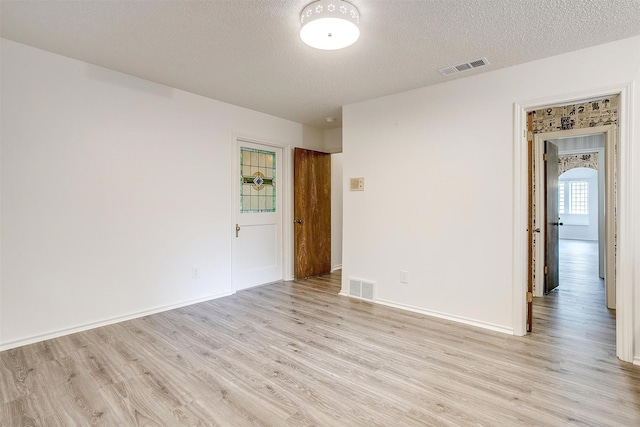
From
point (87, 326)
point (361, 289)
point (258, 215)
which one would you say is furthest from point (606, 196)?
point (87, 326)

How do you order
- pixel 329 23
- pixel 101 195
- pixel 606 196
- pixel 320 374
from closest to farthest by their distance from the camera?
pixel 329 23 → pixel 320 374 → pixel 101 195 → pixel 606 196

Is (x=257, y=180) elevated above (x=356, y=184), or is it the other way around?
(x=257, y=180)

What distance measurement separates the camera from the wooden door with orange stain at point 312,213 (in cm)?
511

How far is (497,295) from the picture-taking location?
3.06 meters

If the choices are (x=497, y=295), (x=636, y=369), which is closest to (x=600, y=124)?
(x=497, y=295)

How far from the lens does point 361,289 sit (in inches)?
161

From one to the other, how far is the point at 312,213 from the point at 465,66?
308 centimetres

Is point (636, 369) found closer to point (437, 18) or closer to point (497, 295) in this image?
point (497, 295)

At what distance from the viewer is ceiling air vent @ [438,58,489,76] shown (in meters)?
2.87

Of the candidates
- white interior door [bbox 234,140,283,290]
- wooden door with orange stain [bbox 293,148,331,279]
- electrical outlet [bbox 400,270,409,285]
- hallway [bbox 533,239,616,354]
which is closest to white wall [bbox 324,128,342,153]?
wooden door with orange stain [bbox 293,148,331,279]

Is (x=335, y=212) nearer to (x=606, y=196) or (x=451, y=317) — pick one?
(x=451, y=317)

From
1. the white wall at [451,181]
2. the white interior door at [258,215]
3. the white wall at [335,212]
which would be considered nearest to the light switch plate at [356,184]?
the white wall at [451,181]

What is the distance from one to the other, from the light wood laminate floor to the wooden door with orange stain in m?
1.82

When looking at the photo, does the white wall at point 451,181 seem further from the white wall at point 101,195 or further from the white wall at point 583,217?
the white wall at point 583,217
